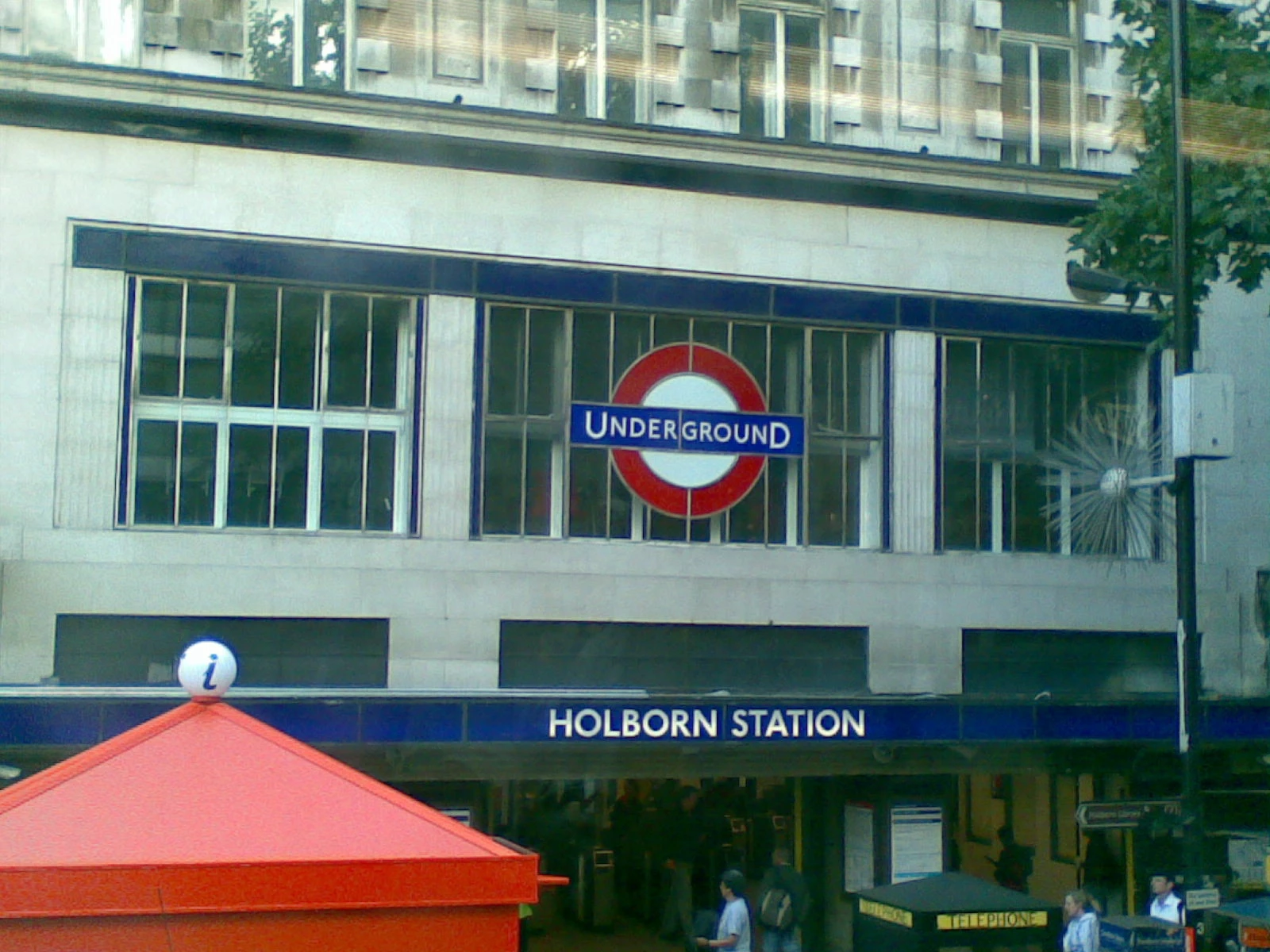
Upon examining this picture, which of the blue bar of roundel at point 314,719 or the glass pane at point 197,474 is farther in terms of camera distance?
the glass pane at point 197,474

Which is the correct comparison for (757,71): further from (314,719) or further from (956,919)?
(956,919)

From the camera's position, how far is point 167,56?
15625mm

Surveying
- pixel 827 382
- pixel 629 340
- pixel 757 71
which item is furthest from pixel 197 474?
pixel 757 71

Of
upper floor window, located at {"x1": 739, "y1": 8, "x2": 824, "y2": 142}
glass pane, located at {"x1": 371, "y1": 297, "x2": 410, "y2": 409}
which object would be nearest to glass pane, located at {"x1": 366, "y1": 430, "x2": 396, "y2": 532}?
glass pane, located at {"x1": 371, "y1": 297, "x2": 410, "y2": 409}

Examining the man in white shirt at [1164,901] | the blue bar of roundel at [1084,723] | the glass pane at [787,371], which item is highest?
the glass pane at [787,371]

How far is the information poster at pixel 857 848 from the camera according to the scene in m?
18.0

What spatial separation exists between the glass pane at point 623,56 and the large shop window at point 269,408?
124 inches

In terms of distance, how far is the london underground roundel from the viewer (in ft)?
55.7

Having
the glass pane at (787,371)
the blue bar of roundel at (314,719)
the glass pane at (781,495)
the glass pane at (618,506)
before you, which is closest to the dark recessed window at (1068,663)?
the glass pane at (781,495)

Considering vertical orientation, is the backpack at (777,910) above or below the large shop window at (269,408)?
below

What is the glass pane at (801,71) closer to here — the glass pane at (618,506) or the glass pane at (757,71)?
the glass pane at (757,71)

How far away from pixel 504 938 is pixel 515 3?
13015 mm

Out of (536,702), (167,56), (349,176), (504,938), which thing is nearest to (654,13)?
(349,176)

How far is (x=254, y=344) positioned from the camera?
1595cm
